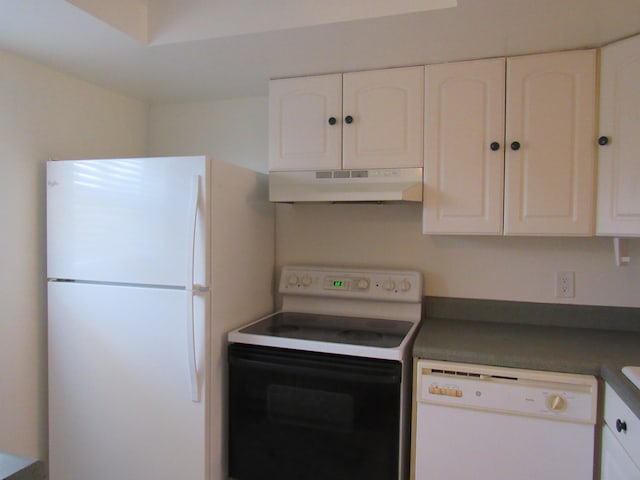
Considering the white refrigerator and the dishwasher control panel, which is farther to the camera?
the white refrigerator

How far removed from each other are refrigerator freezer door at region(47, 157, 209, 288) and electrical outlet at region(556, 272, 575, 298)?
1.61 metres

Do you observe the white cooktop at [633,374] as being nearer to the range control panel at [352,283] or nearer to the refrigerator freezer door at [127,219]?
the range control panel at [352,283]

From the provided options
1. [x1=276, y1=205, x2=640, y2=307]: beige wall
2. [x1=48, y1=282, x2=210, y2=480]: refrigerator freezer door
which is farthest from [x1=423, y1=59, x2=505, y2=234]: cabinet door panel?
[x1=48, y1=282, x2=210, y2=480]: refrigerator freezer door

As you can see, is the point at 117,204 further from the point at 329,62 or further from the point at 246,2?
the point at 329,62

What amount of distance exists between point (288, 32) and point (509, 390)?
4.98ft

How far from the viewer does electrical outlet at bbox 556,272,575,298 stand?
2.06 m

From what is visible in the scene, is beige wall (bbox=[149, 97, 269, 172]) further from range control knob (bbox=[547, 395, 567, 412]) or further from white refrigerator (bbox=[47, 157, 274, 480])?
range control knob (bbox=[547, 395, 567, 412])

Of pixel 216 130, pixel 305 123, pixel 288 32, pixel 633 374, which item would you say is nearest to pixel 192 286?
pixel 305 123

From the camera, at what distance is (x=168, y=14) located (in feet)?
5.74

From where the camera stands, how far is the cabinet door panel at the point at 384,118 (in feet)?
6.44

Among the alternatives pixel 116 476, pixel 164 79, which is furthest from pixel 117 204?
pixel 116 476

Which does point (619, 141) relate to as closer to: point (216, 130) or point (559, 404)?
point (559, 404)

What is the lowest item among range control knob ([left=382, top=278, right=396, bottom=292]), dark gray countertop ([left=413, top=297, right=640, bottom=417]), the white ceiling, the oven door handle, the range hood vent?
the oven door handle

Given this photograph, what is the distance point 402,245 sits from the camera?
2297mm
